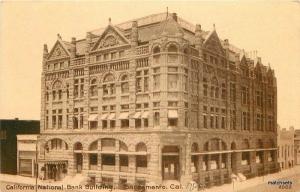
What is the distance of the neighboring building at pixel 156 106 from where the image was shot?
1085 inches

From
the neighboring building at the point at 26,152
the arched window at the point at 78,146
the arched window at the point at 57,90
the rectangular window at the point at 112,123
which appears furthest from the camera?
the neighboring building at the point at 26,152

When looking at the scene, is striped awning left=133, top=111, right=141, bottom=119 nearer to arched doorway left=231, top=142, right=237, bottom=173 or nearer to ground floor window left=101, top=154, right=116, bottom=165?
ground floor window left=101, top=154, right=116, bottom=165

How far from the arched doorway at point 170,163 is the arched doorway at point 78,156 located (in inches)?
273

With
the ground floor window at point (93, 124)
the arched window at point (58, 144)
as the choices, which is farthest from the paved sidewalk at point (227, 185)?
the ground floor window at point (93, 124)

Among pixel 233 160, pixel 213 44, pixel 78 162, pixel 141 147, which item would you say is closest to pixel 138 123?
pixel 141 147

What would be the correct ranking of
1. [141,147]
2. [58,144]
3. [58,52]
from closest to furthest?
[141,147] → [58,52] → [58,144]

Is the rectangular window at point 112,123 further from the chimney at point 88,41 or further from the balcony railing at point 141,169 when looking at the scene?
the chimney at point 88,41

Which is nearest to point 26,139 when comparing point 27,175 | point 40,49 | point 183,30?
point 27,175

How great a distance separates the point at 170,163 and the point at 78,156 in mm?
7610

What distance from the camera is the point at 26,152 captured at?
35750 mm

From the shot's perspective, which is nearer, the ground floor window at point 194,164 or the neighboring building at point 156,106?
the neighboring building at point 156,106

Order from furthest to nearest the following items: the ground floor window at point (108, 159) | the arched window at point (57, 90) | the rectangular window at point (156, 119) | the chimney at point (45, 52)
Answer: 1. the arched window at point (57, 90)
2. the ground floor window at point (108, 159)
3. the chimney at point (45, 52)
4. the rectangular window at point (156, 119)

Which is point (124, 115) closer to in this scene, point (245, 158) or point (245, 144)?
point (245, 144)

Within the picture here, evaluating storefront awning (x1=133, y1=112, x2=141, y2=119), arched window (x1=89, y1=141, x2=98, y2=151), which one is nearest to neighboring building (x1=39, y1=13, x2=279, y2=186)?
storefront awning (x1=133, y1=112, x2=141, y2=119)
